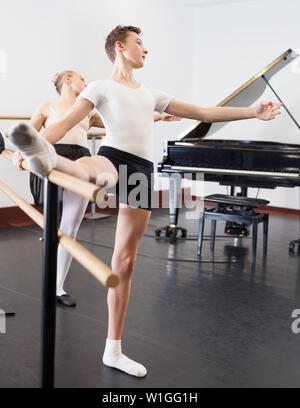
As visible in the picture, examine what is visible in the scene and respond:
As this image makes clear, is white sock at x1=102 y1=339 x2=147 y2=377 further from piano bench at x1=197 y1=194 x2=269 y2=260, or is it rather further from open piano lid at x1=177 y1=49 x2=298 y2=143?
open piano lid at x1=177 y1=49 x2=298 y2=143

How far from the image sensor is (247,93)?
5219 millimetres

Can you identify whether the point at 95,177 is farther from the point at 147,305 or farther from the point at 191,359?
the point at 147,305

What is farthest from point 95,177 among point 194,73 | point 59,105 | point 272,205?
point 194,73

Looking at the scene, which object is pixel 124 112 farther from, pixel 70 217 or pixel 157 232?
pixel 157 232

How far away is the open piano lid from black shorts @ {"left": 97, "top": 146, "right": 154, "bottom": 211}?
2.83 metres

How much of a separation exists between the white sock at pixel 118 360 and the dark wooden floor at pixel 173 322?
A: 0.11 ft

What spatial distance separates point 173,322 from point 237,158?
88.0 inches

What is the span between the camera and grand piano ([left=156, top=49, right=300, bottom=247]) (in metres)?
4.72

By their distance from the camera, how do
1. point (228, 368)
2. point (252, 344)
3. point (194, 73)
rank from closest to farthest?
point (228, 368)
point (252, 344)
point (194, 73)

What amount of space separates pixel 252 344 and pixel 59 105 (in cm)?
189

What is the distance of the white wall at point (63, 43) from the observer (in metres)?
5.52

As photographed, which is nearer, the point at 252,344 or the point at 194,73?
the point at 252,344

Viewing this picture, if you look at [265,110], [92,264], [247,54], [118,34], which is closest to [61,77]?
[118,34]

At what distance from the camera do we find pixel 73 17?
238 inches
